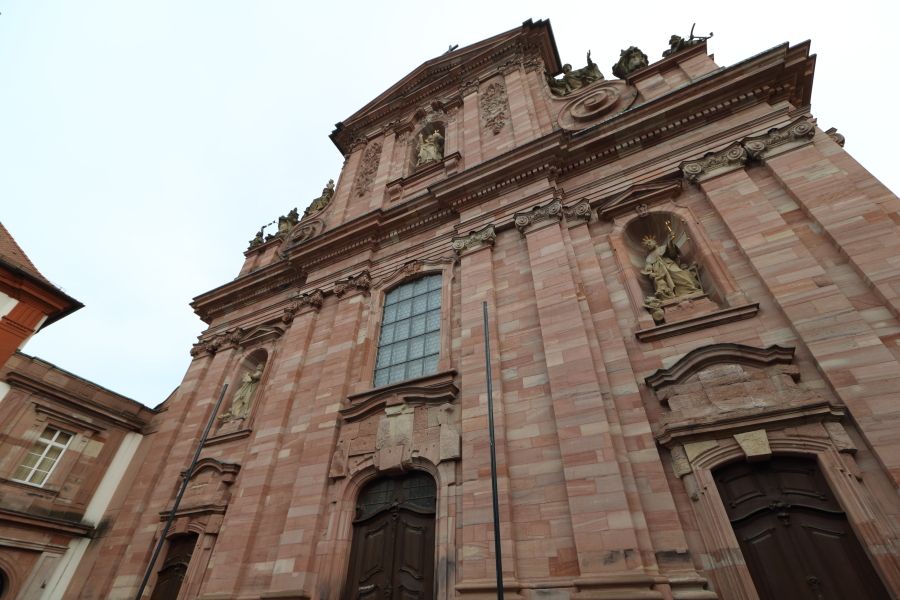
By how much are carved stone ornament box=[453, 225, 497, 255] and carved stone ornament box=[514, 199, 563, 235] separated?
607 millimetres

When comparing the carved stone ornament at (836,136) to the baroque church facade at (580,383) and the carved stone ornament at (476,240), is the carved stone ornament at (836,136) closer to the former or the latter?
the baroque church facade at (580,383)

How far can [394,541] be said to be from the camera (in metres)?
7.29

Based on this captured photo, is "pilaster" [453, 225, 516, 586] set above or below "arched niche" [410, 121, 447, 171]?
below

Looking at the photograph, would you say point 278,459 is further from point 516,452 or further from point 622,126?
point 622,126

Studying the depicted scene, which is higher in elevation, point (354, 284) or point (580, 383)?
point (354, 284)

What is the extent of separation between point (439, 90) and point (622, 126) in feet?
29.2

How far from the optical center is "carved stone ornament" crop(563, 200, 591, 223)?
30.5ft

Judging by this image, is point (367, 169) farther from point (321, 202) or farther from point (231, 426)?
point (231, 426)

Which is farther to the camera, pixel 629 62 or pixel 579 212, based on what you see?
pixel 629 62

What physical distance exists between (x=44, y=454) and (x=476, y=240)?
11.5 metres

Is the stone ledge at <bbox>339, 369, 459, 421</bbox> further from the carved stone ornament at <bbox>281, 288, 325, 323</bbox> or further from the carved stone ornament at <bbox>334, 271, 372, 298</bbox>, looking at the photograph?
the carved stone ornament at <bbox>281, 288, 325, 323</bbox>

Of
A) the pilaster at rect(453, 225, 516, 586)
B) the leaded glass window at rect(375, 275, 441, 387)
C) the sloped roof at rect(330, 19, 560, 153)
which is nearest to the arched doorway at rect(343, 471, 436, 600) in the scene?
the pilaster at rect(453, 225, 516, 586)

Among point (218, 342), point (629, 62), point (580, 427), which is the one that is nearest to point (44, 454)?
point (218, 342)

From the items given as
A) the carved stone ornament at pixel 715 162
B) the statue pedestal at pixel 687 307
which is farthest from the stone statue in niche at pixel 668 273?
the carved stone ornament at pixel 715 162
